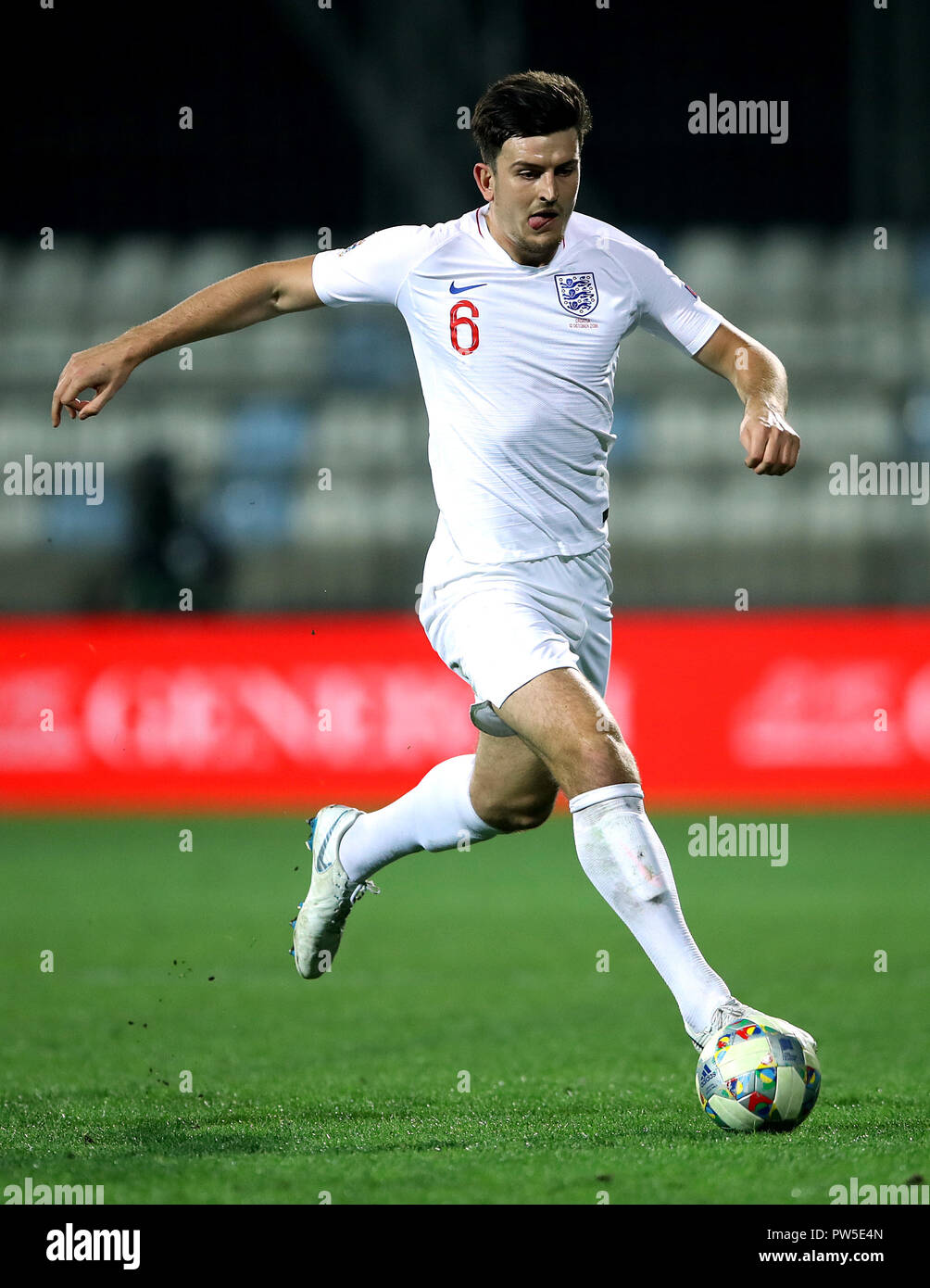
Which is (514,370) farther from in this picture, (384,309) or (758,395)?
(384,309)

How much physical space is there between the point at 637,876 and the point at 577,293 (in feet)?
5.08

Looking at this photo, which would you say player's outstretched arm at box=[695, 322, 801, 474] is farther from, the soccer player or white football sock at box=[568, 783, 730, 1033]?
white football sock at box=[568, 783, 730, 1033]

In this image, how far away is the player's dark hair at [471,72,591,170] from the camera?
440 cm

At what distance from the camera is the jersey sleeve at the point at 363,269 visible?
475 centimetres

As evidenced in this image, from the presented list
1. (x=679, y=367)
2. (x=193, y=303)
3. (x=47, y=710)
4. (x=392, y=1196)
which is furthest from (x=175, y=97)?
(x=392, y=1196)

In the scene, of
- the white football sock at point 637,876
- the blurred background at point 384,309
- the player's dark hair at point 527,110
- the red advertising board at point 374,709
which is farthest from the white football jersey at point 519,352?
the blurred background at point 384,309

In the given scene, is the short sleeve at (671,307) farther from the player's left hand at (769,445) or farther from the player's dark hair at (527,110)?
the player's left hand at (769,445)

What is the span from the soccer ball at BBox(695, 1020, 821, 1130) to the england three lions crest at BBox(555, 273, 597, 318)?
1861 millimetres

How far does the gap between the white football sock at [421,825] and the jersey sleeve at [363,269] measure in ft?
4.27

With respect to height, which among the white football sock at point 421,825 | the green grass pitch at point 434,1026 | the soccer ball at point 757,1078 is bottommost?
the green grass pitch at point 434,1026

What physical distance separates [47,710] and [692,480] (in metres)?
5.50

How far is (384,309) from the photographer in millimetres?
14742

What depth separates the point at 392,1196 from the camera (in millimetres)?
3375
